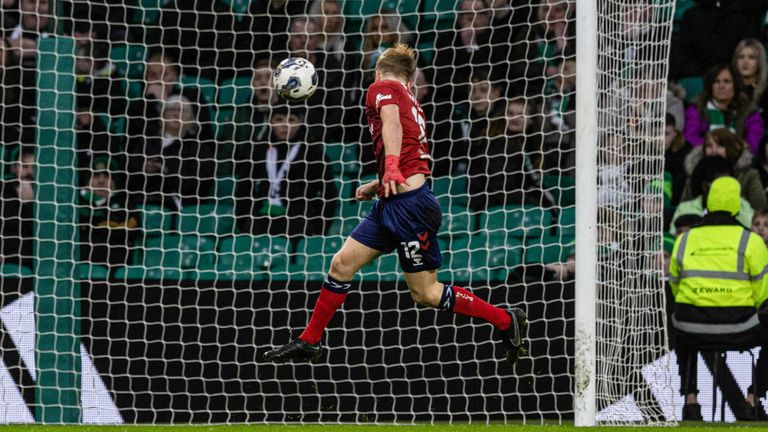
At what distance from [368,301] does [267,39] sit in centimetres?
246

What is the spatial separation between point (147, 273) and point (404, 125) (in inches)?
121

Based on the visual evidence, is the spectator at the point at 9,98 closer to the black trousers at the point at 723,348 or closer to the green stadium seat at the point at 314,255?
the green stadium seat at the point at 314,255

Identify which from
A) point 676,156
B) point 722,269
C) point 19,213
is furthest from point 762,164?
point 19,213

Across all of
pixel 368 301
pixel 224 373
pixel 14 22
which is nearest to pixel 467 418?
pixel 368 301

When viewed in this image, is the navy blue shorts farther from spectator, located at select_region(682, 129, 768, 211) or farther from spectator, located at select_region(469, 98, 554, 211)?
spectator, located at select_region(682, 129, 768, 211)

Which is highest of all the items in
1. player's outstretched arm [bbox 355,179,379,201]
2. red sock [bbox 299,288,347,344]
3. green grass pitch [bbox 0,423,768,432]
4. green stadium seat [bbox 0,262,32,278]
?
player's outstretched arm [bbox 355,179,379,201]

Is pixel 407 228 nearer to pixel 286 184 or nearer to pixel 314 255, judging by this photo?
pixel 314 255

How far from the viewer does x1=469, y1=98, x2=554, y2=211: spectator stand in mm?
8469

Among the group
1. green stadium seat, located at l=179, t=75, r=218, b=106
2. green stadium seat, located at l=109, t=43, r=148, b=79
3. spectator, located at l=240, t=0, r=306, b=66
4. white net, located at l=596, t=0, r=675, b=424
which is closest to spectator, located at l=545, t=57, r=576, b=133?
white net, located at l=596, t=0, r=675, b=424

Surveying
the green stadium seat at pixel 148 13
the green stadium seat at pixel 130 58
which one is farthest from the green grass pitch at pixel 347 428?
the green stadium seat at pixel 148 13

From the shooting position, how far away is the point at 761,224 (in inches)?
337

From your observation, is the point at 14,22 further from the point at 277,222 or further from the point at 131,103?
the point at 277,222

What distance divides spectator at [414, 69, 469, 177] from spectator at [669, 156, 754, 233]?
5.41 feet

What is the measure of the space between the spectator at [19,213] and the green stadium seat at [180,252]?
812 millimetres
